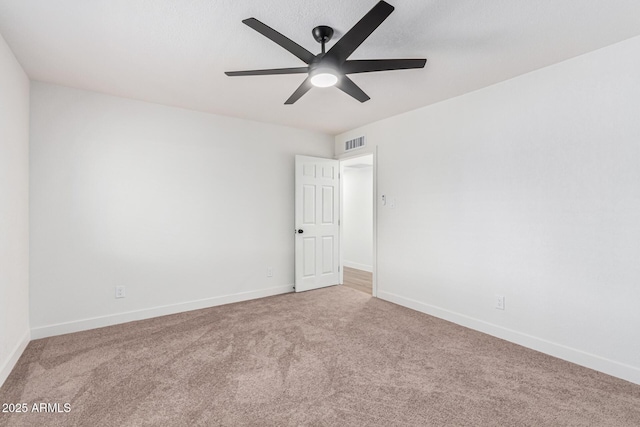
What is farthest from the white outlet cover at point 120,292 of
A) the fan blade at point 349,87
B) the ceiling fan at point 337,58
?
the fan blade at point 349,87

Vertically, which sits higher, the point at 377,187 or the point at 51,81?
the point at 51,81

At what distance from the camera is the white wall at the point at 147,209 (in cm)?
302

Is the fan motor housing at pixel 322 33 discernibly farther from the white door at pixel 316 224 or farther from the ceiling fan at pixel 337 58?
the white door at pixel 316 224

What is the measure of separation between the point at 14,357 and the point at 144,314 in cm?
114

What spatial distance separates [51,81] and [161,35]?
1669 millimetres

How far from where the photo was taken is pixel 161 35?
218 cm

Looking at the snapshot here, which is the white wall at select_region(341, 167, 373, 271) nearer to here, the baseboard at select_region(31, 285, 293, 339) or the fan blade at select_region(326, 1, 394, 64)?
the baseboard at select_region(31, 285, 293, 339)

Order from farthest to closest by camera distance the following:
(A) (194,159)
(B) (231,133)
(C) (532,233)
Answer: (B) (231,133) < (A) (194,159) < (C) (532,233)

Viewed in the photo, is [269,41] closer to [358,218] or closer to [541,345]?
[541,345]

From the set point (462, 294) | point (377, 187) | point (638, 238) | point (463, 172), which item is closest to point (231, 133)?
point (377, 187)

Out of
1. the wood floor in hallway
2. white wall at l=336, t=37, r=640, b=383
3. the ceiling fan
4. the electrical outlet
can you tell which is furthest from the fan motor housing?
the wood floor in hallway

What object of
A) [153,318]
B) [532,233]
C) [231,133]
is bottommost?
[153,318]

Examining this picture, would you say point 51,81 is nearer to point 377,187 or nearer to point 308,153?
point 308,153

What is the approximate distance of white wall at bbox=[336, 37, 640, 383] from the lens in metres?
2.29
